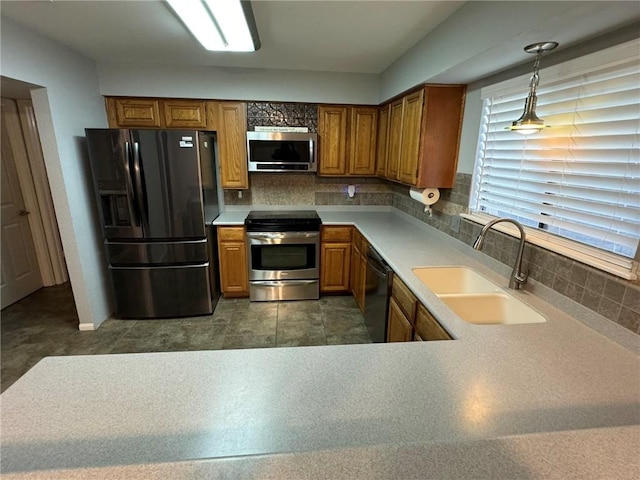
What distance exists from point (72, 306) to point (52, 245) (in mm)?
1001

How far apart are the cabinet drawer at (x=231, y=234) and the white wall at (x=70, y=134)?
3.68 feet

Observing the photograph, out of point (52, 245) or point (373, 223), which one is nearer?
point (373, 223)

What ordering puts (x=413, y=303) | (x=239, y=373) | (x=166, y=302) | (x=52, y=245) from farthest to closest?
1. (x=52, y=245)
2. (x=166, y=302)
3. (x=413, y=303)
4. (x=239, y=373)

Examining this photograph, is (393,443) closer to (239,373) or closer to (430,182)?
(239,373)

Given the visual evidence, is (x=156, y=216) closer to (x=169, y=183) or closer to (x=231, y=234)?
(x=169, y=183)

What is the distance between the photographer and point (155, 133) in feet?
8.61

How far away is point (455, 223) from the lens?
2.39m

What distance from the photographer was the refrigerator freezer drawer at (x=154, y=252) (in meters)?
2.85

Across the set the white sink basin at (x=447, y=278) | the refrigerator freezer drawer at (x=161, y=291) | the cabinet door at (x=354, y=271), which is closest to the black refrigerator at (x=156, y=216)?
the refrigerator freezer drawer at (x=161, y=291)

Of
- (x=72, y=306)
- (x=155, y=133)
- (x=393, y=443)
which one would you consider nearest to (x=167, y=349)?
(x=72, y=306)

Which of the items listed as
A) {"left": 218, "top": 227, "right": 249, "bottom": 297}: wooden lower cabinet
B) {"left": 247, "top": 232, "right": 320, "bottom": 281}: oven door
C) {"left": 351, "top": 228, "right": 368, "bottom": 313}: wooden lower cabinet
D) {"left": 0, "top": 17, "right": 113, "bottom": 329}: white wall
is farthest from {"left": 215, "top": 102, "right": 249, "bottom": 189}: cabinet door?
{"left": 351, "top": 228, "right": 368, "bottom": 313}: wooden lower cabinet

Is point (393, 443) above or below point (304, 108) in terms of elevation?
below

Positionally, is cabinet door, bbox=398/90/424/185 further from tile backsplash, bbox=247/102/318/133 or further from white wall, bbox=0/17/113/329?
white wall, bbox=0/17/113/329

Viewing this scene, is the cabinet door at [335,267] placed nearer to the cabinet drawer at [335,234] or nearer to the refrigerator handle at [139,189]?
the cabinet drawer at [335,234]
